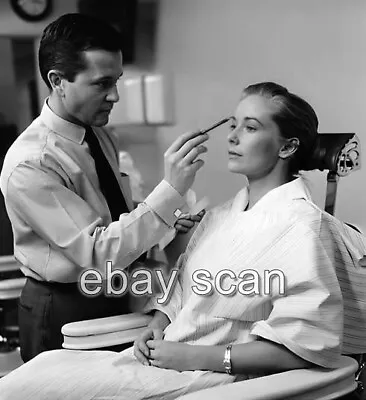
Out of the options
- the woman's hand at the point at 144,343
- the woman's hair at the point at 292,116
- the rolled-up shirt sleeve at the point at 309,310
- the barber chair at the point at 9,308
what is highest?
the woman's hair at the point at 292,116

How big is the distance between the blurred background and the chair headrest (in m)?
0.50

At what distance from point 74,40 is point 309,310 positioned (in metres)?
0.84

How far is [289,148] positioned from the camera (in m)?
1.55

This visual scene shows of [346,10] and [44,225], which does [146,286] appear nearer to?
[44,225]

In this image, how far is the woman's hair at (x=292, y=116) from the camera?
1.52m

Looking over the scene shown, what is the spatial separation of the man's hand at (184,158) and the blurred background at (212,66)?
0.71 meters

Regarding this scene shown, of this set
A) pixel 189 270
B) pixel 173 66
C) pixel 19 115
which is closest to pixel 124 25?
pixel 173 66

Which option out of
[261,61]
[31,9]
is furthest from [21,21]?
[261,61]

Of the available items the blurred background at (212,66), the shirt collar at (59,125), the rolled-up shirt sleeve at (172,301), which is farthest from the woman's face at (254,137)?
the blurred background at (212,66)

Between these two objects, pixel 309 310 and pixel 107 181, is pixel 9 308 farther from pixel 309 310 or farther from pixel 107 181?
pixel 309 310

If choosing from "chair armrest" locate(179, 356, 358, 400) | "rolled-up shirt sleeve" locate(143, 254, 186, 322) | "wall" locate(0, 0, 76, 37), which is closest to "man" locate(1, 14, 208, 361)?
"rolled-up shirt sleeve" locate(143, 254, 186, 322)

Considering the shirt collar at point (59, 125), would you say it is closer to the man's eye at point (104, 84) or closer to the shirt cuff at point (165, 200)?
the man's eye at point (104, 84)

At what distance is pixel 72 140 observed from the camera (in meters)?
1.76

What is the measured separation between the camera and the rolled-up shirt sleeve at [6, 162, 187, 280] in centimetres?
162
